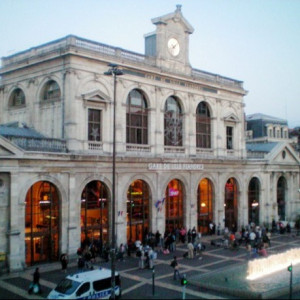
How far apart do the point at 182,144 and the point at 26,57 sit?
16.8m

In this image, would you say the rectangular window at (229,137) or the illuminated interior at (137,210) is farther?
the rectangular window at (229,137)

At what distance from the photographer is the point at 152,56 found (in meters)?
42.1

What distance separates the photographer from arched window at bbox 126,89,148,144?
39.3m

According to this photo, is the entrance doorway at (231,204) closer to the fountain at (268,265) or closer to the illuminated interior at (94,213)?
the fountain at (268,265)

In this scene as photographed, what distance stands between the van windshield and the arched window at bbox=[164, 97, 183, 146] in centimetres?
2196

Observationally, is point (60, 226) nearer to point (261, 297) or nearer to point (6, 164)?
point (6, 164)

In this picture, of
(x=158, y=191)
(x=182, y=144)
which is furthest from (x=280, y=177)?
(x=158, y=191)

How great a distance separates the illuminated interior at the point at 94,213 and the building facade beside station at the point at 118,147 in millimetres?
89

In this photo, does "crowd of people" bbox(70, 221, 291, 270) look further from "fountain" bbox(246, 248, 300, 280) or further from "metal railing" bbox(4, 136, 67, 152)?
"metal railing" bbox(4, 136, 67, 152)

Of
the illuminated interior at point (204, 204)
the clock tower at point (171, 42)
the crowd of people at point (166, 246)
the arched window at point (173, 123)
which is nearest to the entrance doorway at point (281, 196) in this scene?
the crowd of people at point (166, 246)

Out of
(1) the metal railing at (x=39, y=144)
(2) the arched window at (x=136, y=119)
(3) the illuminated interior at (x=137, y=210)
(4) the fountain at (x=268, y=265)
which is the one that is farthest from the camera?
(2) the arched window at (x=136, y=119)

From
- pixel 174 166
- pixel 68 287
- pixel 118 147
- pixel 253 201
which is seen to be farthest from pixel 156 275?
pixel 253 201

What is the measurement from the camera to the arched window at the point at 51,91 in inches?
1428

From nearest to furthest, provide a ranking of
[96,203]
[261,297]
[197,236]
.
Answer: [261,297]
[96,203]
[197,236]
